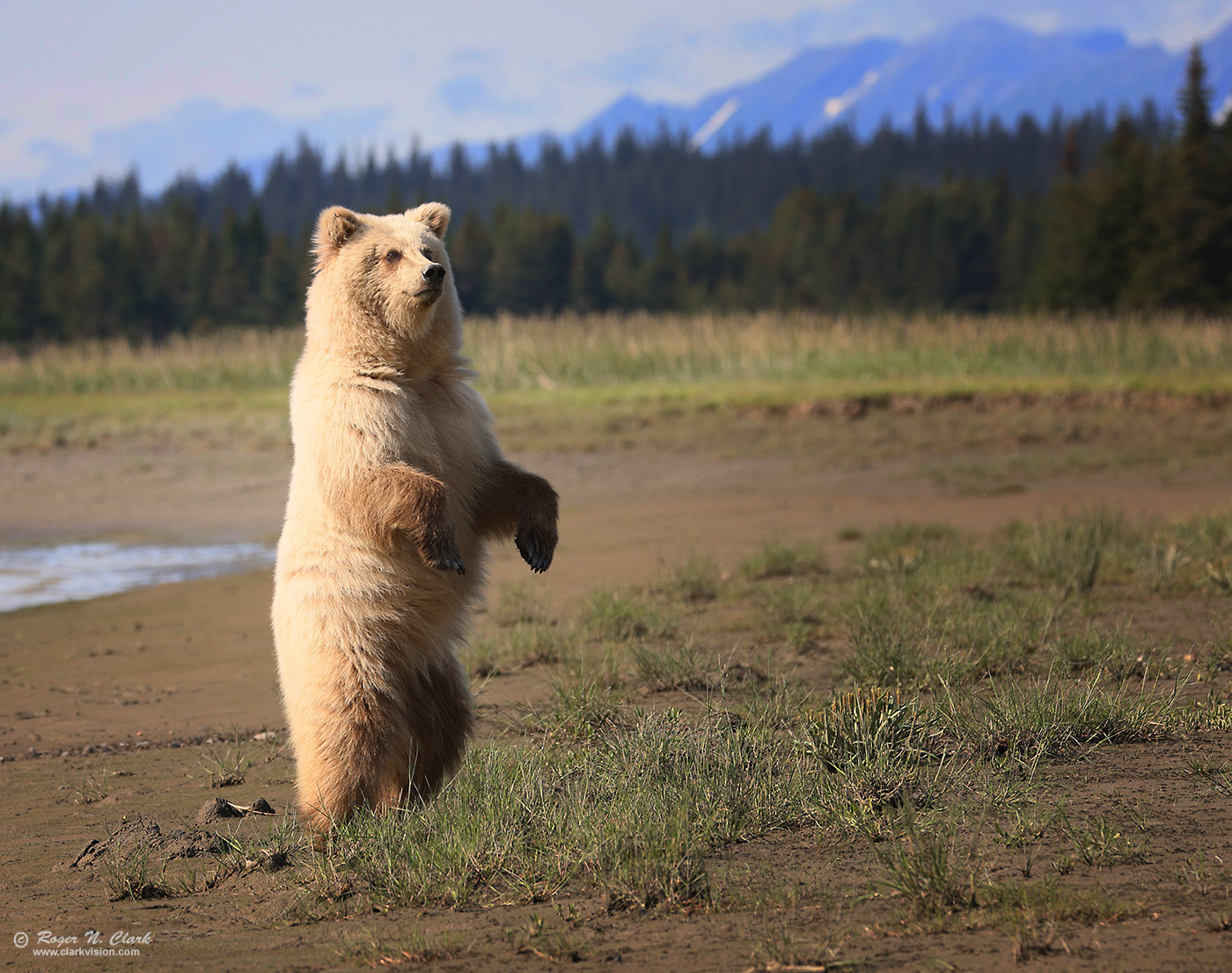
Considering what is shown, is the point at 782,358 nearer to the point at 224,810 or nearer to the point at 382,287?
the point at 382,287

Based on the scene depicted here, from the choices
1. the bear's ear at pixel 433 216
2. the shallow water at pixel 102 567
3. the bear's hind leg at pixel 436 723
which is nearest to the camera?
the bear's hind leg at pixel 436 723

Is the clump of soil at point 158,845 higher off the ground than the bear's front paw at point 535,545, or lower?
lower

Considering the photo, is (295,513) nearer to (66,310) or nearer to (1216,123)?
(1216,123)

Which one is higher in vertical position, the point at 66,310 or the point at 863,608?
the point at 66,310

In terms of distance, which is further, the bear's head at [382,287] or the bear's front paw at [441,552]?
the bear's head at [382,287]

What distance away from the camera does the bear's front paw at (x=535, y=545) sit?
4500 mm

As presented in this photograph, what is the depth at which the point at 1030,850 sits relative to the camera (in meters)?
3.54

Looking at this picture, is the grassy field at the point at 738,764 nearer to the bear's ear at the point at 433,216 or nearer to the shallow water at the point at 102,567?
the shallow water at the point at 102,567

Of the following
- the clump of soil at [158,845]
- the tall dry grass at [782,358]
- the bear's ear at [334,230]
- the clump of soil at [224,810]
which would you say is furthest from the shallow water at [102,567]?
the tall dry grass at [782,358]

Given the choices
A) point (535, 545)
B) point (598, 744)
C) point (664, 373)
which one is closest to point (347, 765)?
point (535, 545)

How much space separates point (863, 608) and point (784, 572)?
2236 millimetres

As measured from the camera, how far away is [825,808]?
4020 mm

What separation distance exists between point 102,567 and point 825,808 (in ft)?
29.2

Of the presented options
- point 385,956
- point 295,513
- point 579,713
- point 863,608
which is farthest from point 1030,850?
point 863,608
